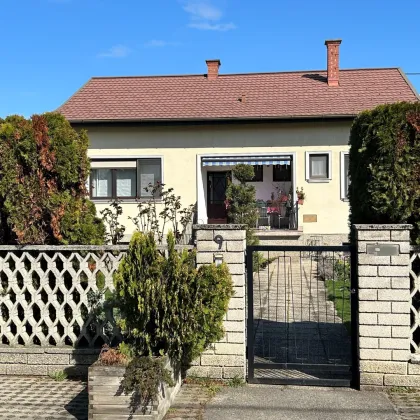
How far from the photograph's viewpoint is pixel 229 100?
16.4m

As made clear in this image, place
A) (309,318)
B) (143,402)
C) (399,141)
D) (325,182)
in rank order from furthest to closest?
(325,182)
(309,318)
(399,141)
(143,402)

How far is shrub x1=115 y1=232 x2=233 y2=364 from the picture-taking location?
473 cm

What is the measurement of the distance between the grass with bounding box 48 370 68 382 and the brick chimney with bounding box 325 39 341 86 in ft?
46.1

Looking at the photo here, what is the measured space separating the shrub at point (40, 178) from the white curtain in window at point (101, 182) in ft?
32.4

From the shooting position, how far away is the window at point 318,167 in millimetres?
15016

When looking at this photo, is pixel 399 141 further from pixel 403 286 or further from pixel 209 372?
pixel 209 372

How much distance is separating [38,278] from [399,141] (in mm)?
4552

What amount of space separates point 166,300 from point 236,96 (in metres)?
13.0

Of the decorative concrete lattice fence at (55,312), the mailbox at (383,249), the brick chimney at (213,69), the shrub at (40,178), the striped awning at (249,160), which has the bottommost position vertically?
the decorative concrete lattice fence at (55,312)

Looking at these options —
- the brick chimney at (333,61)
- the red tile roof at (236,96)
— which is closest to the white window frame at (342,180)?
the red tile roof at (236,96)

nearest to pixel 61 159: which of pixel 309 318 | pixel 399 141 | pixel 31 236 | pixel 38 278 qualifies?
pixel 31 236

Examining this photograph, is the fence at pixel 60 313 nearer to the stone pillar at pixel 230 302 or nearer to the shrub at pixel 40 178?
the stone pillar at pixel 230 302

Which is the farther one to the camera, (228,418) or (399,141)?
(399,141)

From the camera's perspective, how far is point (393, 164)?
16.7 ft
